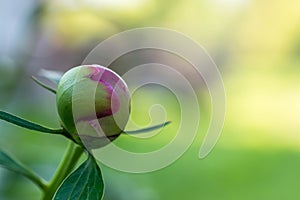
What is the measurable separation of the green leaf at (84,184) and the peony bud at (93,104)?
0.7 inches

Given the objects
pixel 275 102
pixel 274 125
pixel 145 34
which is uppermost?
pixel 275 102

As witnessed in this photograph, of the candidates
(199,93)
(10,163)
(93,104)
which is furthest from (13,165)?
(199,93)

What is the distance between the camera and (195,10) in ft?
11.4

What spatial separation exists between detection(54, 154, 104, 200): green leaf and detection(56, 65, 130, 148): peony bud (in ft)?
0.06

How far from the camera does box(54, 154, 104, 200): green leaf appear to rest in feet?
1.14

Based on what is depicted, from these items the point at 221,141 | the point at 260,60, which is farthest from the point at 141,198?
the point at 260,60

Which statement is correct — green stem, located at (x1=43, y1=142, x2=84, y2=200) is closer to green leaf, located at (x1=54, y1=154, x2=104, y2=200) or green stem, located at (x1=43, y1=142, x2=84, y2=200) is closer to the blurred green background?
green leaf, located at (x1=54, y1=154, x2=104, y2=200)

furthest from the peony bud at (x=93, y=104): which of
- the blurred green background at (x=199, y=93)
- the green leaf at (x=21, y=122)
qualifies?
the blurred green background at (x=199, y=93)

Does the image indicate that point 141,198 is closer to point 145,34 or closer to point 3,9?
point 3,9

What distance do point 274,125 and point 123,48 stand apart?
1.75m

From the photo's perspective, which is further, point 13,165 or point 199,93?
point 199,93

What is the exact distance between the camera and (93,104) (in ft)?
1.11

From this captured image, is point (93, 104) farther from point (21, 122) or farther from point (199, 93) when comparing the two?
point (199, 93)

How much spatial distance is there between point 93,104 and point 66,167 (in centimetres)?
7
